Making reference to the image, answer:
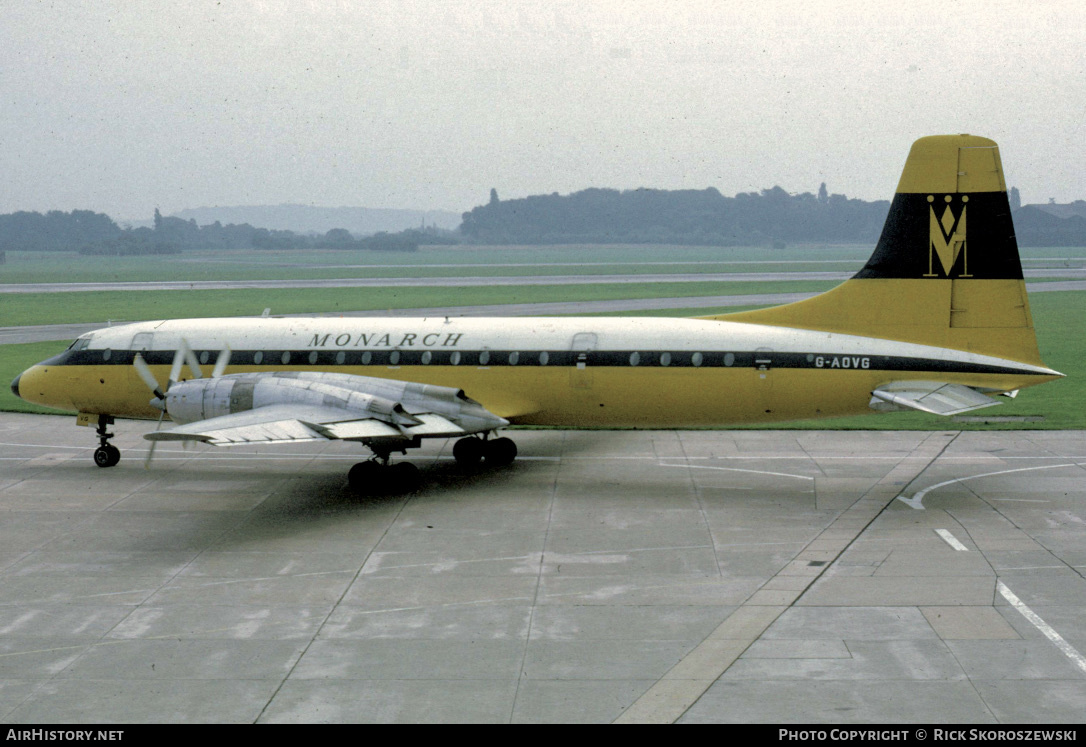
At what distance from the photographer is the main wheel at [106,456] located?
25453 millimetres

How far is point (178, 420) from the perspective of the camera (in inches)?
888

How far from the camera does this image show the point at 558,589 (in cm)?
1586

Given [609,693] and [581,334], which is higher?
[581,334]

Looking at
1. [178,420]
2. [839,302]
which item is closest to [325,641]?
[178,420]

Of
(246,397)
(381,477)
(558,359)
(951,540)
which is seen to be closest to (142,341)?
(246,397)

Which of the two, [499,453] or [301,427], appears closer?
[301,427]

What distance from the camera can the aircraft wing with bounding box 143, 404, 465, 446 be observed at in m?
19.3

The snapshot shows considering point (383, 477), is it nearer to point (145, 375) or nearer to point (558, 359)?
point (558, 359)
